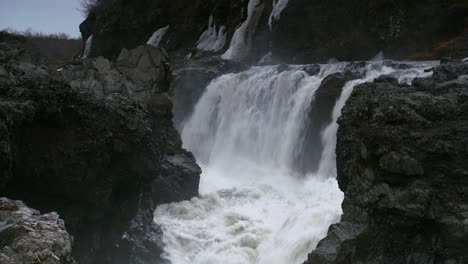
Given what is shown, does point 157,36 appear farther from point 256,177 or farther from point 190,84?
point 256,177

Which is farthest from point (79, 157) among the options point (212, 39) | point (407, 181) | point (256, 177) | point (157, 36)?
point (157, 36)

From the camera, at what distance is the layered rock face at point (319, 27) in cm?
2752

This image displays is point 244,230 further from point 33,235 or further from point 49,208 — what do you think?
point 33,235

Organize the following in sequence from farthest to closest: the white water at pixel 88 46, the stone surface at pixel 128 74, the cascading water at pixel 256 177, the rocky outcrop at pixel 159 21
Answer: the white water at pixel 88 46
the rocky outcrop at pixel 159 21
the stone surface at pixel 128 74
the cascading water at pixel 256 177

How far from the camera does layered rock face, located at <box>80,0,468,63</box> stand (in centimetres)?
2752

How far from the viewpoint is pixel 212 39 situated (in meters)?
44.4

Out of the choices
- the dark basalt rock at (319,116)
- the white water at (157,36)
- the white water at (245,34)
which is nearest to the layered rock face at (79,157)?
the dark basalt rock at (319,116)

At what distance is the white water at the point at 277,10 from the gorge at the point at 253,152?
3.77 metres

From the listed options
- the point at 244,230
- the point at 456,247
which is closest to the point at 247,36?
the point at 244,230

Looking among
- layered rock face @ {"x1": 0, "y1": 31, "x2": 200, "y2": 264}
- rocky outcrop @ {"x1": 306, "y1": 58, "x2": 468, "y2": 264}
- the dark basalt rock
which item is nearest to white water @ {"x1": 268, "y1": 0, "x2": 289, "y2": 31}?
the dark basalt rock

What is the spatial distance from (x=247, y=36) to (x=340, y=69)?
56.8ft

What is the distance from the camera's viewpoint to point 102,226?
12.2 m

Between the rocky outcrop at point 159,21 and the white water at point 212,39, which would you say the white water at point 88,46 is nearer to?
the rocky outcrop at point 159,21

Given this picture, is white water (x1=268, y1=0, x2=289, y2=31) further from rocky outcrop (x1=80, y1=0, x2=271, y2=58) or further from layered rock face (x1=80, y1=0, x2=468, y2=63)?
rocky outcrop (x1=80, y1=0, x2=271, y2=58)
